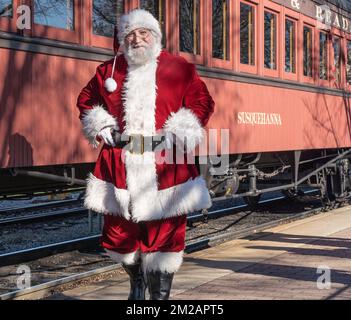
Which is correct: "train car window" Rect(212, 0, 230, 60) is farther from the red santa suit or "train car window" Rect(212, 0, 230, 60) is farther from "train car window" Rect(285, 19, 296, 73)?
the red santa suit

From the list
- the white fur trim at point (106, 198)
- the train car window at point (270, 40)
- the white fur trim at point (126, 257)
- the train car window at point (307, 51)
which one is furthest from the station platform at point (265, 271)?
the train car window at point (307, 51)

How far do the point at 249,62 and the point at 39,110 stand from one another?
3510 mm

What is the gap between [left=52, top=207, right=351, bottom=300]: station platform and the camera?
5.17 metres

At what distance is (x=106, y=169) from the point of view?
374cm

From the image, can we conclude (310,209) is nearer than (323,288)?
No

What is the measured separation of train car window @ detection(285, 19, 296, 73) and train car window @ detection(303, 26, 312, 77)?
39 centimetres

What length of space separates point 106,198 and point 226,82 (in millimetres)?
3807

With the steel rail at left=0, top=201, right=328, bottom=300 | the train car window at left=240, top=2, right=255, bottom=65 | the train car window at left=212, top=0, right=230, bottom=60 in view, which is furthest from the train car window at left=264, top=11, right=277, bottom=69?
the steel rail at left=0, top=201, right=328, bottom=300

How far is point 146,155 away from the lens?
366cm

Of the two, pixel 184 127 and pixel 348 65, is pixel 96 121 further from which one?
pixel 348 65

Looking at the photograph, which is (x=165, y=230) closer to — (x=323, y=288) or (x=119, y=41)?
(x=119, y=41)

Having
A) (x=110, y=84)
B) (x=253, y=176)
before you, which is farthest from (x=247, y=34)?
(x=110, y=84)

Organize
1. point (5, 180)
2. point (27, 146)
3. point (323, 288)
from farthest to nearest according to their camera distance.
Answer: point (5, 180), point (323, 288), point (27, 146)

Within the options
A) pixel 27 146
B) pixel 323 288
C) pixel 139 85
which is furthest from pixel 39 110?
pixel 323 288
